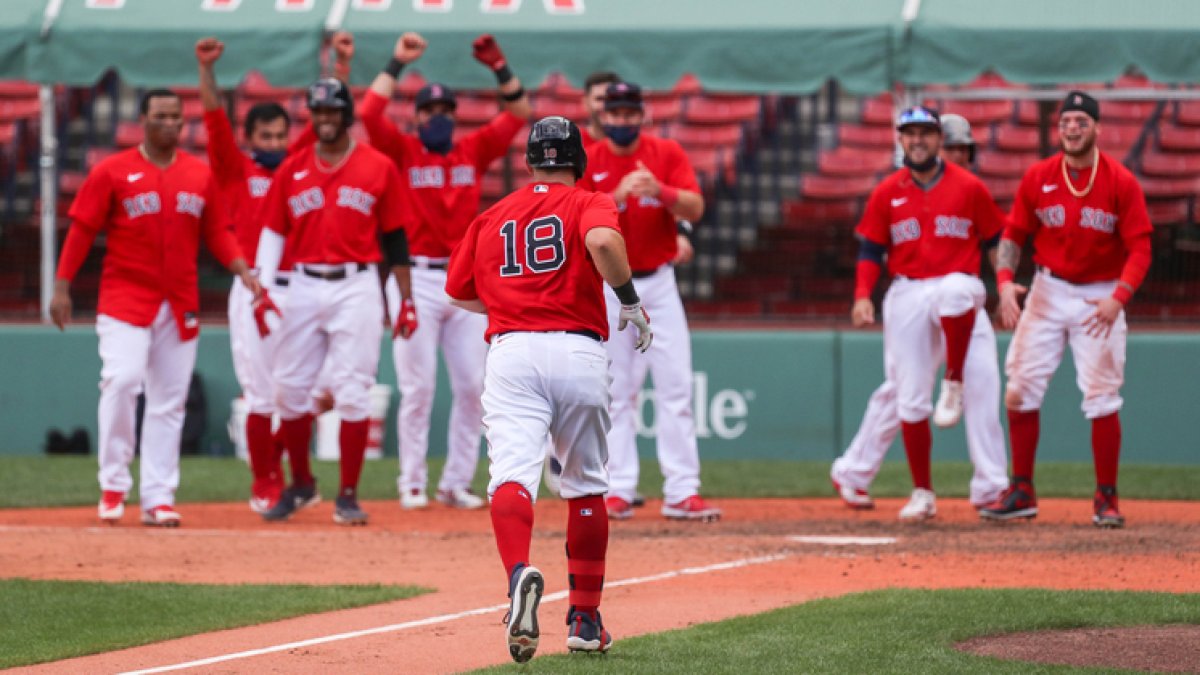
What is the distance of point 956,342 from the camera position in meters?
9.88

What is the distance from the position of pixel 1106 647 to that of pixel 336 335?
16.1ft

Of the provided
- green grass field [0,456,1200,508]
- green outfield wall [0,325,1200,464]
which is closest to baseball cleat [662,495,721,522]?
green grass field [0,456,1200,508]

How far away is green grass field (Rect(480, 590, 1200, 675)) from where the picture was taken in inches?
225

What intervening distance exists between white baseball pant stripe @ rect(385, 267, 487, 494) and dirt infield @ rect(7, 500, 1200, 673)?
44 centimetres

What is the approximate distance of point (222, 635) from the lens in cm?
667

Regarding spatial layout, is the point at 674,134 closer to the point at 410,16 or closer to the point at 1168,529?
the point at 410,16

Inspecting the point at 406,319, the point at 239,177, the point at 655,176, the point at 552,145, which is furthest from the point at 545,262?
the point at 239,177

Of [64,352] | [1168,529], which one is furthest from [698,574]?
[64,352]

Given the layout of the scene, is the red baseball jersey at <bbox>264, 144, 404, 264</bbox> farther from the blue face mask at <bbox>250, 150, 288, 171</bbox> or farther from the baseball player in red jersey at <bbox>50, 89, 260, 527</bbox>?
the blue face mask at <bbox>250, 150, 288, 171</bbox>

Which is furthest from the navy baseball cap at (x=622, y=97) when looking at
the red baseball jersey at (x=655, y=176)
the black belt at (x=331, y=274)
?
the black belt at (x=331, y=274)

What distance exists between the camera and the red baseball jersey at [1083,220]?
31.0 ft

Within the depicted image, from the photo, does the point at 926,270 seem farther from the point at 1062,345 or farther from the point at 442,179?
the point at 442,179

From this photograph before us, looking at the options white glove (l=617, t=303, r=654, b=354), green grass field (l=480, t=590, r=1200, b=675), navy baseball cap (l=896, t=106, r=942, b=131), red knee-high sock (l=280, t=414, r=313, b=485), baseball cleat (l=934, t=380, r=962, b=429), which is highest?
navy baseball cap (l=896, t=106, r=942, b=131)

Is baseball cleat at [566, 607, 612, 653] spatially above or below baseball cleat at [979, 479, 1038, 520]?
above
